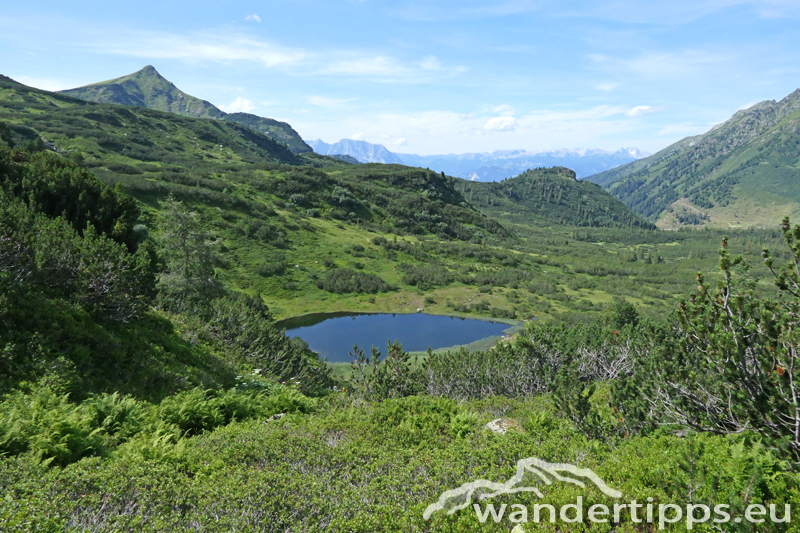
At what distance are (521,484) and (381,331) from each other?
44.8m

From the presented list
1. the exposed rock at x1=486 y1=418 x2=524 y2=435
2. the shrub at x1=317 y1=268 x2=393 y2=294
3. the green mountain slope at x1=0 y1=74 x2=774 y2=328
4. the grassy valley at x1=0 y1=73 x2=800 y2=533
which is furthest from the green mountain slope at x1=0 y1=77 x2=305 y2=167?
the exposed rock at x1=486 y1=418 x2=524 y2=435

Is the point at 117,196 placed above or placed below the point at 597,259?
above

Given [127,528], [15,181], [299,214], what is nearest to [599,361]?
[127,528]

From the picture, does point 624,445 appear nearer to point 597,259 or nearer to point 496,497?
point 496,497

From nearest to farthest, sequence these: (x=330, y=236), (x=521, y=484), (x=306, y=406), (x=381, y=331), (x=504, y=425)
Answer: (x=521, y=484) < (x=504, y=425) < (x=306, y=406) < (x=381, y=331) < (x=330, y=236)

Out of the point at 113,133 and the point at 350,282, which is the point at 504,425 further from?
the point at 113,133

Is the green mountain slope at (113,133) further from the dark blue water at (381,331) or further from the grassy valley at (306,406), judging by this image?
the grassy valley at (306,406)

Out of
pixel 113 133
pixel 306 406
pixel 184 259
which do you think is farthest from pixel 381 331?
pixel 113 133

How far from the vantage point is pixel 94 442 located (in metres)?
7.20

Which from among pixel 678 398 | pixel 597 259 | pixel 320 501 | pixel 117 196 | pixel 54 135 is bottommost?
pixel 597 259

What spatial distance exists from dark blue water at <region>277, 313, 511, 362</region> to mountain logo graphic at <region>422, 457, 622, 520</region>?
3459 cm

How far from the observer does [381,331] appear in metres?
50.7

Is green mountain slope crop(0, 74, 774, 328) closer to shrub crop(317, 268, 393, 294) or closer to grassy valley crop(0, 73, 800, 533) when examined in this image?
shrub crop(317, 268, 393, 294)

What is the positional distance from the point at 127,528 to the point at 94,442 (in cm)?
336
